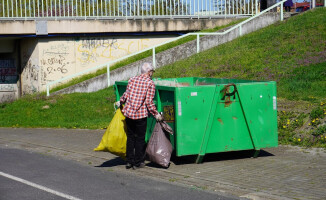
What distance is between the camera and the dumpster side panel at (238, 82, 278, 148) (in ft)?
28.1

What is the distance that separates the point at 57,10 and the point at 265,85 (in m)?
13.8

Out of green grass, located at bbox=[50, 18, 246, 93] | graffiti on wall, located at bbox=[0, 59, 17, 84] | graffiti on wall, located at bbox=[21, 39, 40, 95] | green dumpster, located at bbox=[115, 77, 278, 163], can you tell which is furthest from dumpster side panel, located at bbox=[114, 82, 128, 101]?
graffiti on wall, located at bbox=[0, 59, 17, 84]

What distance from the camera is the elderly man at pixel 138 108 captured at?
8094 mm

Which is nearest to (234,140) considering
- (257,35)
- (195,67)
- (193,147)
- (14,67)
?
(193,147)

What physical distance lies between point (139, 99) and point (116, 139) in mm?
811

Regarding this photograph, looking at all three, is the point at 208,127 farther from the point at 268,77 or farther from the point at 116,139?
the point at 268,77

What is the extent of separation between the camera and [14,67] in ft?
74.2

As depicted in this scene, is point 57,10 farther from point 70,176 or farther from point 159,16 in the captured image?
point 70,176

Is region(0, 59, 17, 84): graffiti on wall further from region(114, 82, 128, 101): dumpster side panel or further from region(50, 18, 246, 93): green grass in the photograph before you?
region(114, 82, 128, 101): dumpster side panel

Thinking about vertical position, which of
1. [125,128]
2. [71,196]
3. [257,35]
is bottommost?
[71,196]

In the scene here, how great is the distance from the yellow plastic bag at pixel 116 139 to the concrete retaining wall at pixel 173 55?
10.3 m

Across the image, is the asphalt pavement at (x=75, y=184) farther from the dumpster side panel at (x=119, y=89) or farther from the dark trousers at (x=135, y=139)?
the dumpster side panel at (x=119, y=89)

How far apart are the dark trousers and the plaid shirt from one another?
131mm

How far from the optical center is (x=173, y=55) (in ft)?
65.3
